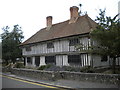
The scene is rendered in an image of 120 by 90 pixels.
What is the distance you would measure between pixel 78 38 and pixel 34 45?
9.38 metres

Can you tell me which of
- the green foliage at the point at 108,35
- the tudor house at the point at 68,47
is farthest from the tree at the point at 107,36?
the tudor house at the point at 68,47

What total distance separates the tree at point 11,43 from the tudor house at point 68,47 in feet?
11.1

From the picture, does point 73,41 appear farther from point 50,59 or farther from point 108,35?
point 108,35

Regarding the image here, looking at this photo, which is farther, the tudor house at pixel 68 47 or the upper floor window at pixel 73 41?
the upper floor window at pixel 73 41

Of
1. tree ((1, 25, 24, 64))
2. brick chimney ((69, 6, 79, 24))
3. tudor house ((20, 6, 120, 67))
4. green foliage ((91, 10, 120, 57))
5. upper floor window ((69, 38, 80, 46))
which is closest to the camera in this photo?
green foliage ((91, 10, 120, 57))

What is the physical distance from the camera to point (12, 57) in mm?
27516

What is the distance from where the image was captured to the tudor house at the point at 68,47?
16.2 m

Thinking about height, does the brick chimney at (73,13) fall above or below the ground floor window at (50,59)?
above

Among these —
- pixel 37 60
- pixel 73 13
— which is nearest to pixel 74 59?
pixel 73 13

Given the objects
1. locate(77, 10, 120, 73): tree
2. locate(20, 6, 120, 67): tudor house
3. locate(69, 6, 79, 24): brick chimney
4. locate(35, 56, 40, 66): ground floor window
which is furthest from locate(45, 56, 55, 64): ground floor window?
locate(77, 10, 120, 73): tree

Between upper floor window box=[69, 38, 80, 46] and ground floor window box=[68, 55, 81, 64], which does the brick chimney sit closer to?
upper floor window box=[69, 38, 80, 46]

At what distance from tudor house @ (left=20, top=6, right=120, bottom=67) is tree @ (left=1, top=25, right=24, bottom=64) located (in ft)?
11.1

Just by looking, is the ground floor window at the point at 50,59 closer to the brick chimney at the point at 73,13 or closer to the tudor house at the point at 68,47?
the tudor house at the point at 68,47

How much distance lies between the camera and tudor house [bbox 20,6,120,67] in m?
16.2
